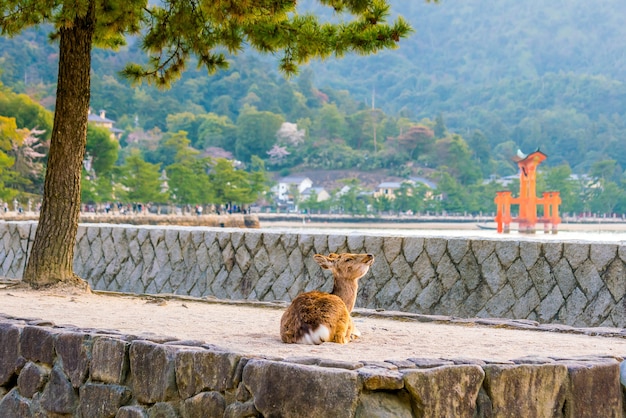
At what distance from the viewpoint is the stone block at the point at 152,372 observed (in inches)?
195

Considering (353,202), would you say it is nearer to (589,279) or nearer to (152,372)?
(589,279)

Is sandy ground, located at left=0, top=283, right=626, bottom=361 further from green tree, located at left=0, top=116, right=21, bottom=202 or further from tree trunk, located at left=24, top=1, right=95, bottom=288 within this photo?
green tree, located at left=0, top=116, right=21, bottom=202

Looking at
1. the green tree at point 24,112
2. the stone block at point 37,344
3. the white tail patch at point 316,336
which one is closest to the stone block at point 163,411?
the white tail patch at point 316,336

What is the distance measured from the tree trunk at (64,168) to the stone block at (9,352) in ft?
12.2

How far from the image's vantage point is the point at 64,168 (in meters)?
9.78

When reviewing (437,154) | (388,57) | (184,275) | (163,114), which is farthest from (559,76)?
(184,275)

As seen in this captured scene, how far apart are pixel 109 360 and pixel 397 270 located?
15.2 feet

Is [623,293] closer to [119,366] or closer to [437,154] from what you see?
[119,366]

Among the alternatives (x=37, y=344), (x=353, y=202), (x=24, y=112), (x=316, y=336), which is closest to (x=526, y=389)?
(x=316, y=336)

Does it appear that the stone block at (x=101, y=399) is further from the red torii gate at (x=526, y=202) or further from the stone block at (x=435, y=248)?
the red torii gate at (x=526, y=202)

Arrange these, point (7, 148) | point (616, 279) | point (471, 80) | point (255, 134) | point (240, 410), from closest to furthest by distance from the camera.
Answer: point (240, 410) → point (616, 279) → point (7, 148) → point (255, 134) → point (471, 80)

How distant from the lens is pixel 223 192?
61.8m

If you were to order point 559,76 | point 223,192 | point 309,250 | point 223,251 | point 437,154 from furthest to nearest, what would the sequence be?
point 559,76, point 437,154, point 223,192, point 223,251, point 309,250

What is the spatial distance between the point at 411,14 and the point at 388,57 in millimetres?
14203
